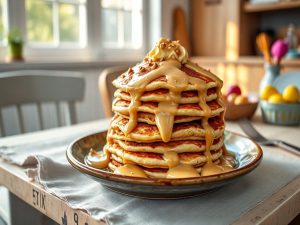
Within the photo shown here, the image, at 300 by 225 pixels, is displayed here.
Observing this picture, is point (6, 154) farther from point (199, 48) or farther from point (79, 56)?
point (199, 48)

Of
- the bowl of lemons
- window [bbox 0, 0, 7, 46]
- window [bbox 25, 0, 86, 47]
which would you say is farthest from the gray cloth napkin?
window [bbox 25, 0, 86, 47]

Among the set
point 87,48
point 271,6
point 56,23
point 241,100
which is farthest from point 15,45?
point 271,6

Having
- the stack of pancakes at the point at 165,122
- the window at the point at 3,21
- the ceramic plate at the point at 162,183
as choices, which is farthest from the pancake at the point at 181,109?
the window at the point at 3,21

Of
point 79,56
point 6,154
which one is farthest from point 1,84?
point 79,56

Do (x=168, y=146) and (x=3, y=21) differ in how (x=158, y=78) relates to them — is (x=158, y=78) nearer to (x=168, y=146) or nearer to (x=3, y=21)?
(x=168, y=146)

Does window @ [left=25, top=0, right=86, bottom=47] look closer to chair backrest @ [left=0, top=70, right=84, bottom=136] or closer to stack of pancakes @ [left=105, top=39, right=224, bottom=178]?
chair backrest @ [left=0, top=70, right=84, bottom=136]
